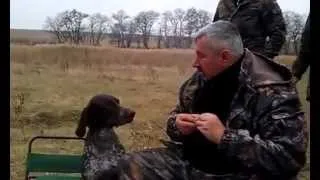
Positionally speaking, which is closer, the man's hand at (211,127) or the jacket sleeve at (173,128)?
the man's hand at (211,127)

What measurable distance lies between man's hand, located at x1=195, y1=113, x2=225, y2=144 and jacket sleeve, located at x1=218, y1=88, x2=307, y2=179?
0.01 metres

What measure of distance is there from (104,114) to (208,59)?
0.34m

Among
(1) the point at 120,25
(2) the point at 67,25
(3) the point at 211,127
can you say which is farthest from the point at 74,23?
(3) the point at 211,127

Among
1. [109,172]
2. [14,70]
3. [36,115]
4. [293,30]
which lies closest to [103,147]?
[109,172]

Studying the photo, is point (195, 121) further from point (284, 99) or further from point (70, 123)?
point (70, 123)

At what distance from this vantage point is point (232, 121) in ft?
4.55

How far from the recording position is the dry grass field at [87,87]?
1.55 m

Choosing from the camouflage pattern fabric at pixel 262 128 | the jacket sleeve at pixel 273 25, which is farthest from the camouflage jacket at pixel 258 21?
the camouflage pattern fabric at pixel 262 128

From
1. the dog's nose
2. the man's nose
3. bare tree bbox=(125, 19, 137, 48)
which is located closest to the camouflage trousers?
the dog's nose

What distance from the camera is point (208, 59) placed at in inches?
54.6

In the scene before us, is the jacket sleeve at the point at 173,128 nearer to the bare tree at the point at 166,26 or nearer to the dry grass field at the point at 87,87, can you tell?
the dry grass field at the point at 87,87

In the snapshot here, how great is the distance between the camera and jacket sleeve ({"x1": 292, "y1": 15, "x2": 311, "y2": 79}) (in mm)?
1463

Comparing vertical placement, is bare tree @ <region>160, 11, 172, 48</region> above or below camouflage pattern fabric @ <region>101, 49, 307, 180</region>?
above

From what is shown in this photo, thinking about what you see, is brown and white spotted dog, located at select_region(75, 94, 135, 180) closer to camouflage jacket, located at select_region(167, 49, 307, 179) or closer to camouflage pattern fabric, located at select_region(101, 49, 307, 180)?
camouflage pattern fabric, located at select_region(101, 49, 307, 180)
